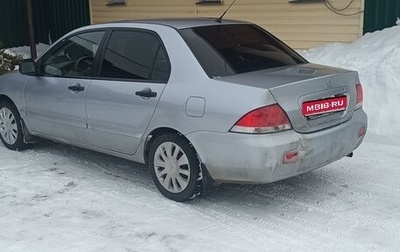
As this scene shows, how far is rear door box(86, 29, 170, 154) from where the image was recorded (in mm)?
4652

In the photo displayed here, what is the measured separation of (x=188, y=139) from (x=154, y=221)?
0.73 metres

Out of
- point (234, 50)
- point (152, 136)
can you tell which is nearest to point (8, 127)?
point (152, 136)

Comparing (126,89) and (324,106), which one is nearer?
(324,106)

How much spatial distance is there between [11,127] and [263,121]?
3.61 metres

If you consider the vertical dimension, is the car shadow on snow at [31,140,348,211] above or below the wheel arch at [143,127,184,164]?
below

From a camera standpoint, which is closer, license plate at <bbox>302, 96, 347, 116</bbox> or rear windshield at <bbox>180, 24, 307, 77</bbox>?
license plate at <bbox>302, 96, 347, 116</bbox>

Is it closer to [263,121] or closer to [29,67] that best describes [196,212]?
[263,121]

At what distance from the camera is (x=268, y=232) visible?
3.95 metres

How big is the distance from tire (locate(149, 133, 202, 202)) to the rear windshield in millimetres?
690

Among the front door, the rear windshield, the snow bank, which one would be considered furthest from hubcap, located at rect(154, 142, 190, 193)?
the snow bank

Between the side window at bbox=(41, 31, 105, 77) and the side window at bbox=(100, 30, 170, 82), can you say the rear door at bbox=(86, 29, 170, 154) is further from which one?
the side window at bbox=(41, 31, 105, 77)

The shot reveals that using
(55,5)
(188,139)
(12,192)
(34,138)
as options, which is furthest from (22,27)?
(188,139)

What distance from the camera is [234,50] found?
464 cm

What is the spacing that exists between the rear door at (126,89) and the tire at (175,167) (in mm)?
252
